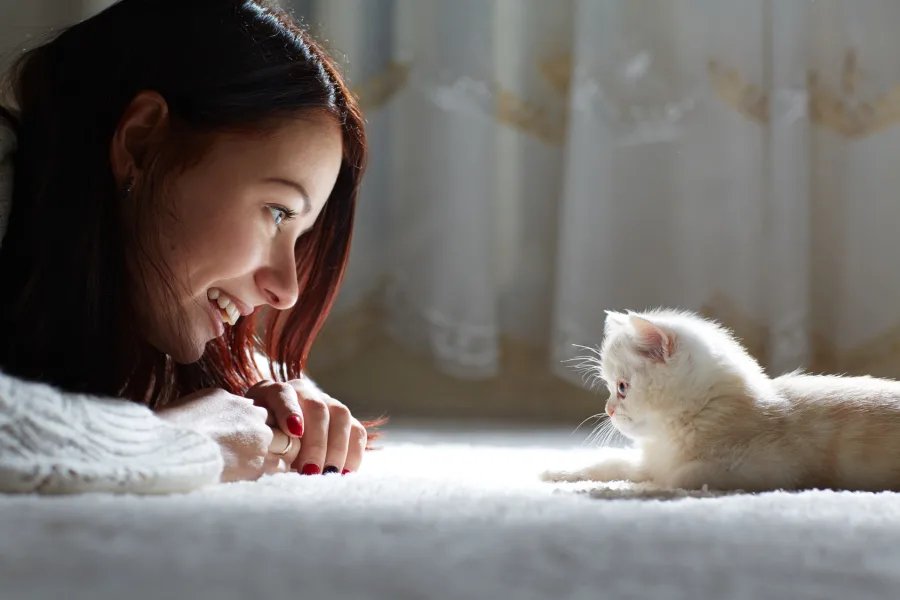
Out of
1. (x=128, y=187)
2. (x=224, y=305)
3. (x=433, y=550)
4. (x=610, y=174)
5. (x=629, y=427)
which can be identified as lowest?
(x=433, y=550)

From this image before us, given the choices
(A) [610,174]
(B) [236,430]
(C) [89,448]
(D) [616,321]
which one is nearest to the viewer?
(C) [89,448]

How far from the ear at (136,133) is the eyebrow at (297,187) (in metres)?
0.13

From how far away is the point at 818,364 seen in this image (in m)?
2.08

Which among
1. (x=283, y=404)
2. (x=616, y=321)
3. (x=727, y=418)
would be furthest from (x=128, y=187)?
(x=727, y=418)

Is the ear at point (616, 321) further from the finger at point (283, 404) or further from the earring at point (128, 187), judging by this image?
the earring at point (128, 187)

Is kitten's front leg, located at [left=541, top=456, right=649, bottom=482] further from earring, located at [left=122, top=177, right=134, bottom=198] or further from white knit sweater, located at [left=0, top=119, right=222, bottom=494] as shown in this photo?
earring, located at [left=122, top=177, right=134, bottom=198]

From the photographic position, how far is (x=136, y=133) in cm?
107

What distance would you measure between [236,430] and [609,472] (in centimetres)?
40

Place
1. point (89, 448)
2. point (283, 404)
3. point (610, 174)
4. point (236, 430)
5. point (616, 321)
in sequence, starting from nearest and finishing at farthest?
point (89, 448) < point (236, 430) < point (283, 404) < point (616, 321) < point (610, 174)

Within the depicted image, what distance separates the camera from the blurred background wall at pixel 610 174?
6.60 feet

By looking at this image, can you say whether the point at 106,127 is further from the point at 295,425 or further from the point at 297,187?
the point at 295,425

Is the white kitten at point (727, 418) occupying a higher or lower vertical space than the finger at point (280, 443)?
higher

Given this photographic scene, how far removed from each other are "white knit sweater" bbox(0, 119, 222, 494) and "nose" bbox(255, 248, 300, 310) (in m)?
0.32

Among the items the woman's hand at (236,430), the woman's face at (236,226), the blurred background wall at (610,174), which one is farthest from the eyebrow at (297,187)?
the blurred background wall at (610,174)
